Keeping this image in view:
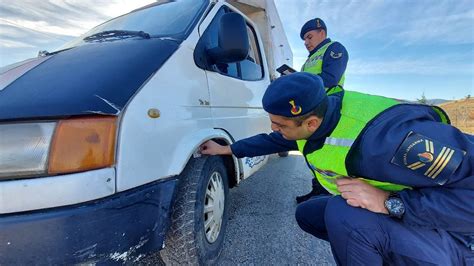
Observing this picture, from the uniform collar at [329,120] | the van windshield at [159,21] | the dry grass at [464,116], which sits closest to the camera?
the uniform collar at [329,120]

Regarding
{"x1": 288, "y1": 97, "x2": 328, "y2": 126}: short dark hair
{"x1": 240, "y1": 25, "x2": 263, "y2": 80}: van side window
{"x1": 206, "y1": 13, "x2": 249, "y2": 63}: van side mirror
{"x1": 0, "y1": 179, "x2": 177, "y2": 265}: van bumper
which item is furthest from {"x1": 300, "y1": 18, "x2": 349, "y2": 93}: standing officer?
{"x1": 0, "y1": 179, "x2": 177, "y2": 265}: van bumper

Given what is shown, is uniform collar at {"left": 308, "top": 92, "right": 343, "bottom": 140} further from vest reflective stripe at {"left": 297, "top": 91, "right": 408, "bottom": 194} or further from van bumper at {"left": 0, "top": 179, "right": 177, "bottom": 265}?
van bumper at {"left": 0, "top": 179, "right": 177, "bottom": 265}

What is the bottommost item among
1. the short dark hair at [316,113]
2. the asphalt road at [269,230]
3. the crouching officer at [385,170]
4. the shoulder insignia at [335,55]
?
the asphalt road at [269,230]

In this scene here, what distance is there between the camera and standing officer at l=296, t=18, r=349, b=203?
3084 mm

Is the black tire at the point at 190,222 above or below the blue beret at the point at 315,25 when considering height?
below

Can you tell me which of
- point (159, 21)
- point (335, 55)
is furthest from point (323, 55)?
point (159, 21)

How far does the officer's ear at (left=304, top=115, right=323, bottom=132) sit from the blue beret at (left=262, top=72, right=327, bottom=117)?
0.20 ft

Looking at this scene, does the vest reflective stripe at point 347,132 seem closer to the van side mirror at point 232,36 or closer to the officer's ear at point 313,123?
the officer's ear at point 313,123

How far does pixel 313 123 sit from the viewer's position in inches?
57.3

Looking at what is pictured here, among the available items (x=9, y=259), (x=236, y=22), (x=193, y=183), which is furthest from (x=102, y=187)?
(x=236, y=22)

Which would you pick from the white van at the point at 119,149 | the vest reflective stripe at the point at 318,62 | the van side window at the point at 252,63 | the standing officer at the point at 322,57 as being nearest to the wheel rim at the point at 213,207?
the white van at the point at 119,149

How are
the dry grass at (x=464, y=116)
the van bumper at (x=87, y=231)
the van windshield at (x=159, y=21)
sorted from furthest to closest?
the dry grass at (x=464, y=116), the van windshield at (x=159, y=21), the van bumper at (x=87, y=231)

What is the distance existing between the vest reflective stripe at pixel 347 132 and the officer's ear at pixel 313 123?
0.26 ft

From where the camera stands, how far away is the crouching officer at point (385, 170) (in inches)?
48.9
